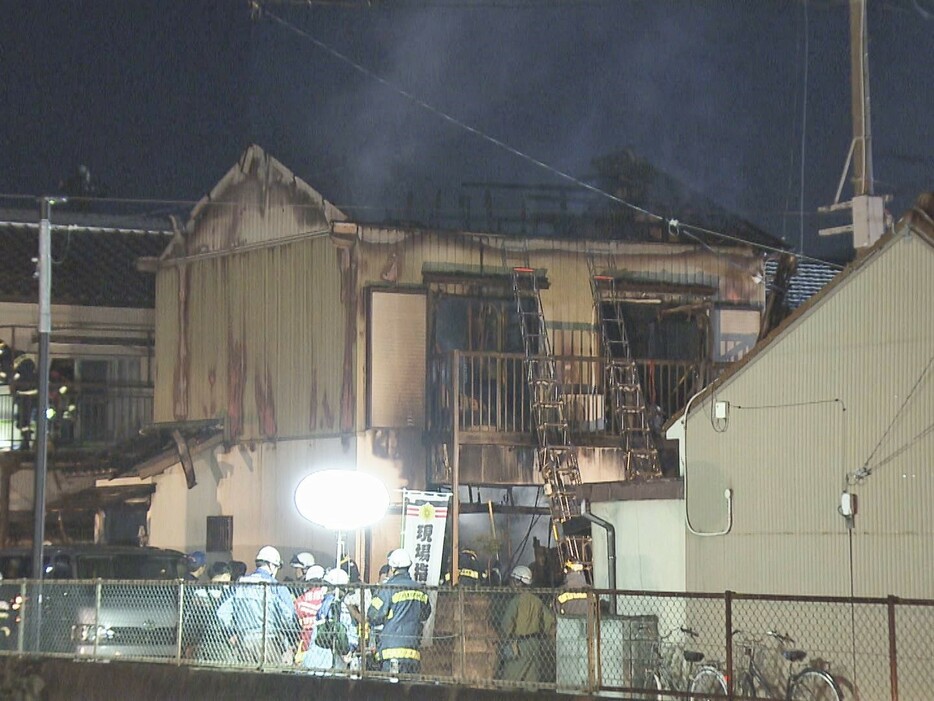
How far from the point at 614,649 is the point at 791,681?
186 cm

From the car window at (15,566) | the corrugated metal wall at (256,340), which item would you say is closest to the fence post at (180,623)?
the car window at (15,566)

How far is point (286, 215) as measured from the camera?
2453 cm

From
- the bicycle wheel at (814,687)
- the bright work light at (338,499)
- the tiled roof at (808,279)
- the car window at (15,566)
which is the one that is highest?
the tiled roof at (808,279)

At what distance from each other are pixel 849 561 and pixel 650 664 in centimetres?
219

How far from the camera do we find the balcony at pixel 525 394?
74.3 ft

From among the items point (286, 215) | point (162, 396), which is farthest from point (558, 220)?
point (162, 396)

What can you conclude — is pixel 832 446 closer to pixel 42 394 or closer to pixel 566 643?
pixel 566 643

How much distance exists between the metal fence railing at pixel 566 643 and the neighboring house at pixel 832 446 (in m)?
0.44

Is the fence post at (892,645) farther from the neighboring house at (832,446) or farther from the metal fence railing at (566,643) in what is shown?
the neighboring house at (832,446)

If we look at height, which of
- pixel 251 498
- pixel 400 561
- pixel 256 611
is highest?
pixel 251 498

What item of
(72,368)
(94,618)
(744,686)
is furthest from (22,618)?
(72,368)

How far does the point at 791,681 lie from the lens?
506 inches

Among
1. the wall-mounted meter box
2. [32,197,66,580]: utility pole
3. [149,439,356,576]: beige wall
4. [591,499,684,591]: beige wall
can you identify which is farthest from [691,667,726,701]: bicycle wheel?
[32,197,66,580]: utility pole

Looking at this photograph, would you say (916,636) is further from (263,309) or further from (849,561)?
(263,309)
